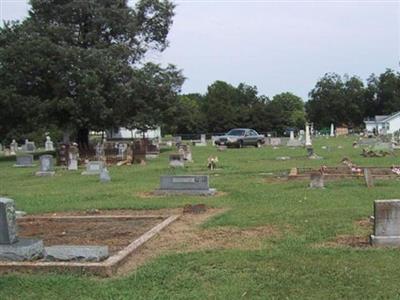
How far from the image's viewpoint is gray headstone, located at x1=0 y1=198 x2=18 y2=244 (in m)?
7.74

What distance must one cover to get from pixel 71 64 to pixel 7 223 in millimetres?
29121

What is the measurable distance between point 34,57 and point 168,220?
27.4 meters

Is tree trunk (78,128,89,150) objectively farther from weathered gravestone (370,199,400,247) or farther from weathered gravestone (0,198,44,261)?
weathered gravestone (370,199,400,247)

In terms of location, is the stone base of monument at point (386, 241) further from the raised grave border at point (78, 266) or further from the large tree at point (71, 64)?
the large tree at point (71, 64)

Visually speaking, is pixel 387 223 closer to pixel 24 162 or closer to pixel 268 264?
pixel 268 264

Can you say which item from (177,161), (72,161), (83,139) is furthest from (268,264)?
(83,139)

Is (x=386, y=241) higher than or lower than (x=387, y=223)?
lower

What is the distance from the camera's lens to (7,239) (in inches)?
308

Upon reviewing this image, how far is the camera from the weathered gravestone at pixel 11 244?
7707mm

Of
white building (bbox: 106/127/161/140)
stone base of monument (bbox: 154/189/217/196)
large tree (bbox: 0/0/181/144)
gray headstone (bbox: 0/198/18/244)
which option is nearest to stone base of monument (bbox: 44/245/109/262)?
gray headstone (bbox: 0/198/18/244)

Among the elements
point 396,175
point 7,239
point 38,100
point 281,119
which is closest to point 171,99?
point 38,100

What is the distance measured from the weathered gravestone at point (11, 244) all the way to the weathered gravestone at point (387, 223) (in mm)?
4575

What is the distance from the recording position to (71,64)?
117ft

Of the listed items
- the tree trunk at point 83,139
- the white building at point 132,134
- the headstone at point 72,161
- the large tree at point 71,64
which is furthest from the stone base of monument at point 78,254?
the white building at point 132,134
